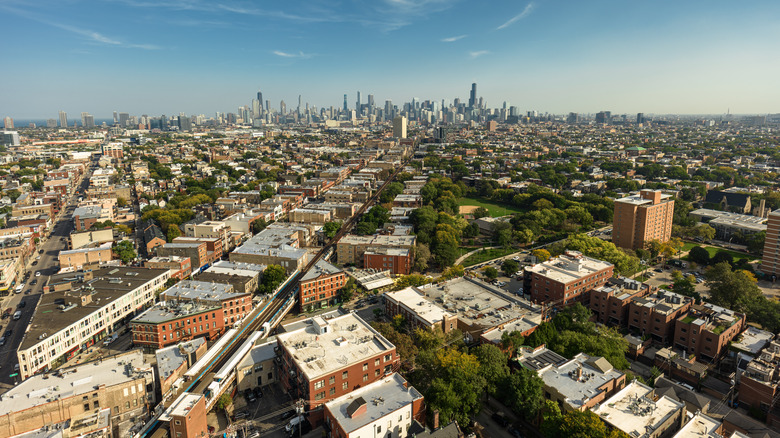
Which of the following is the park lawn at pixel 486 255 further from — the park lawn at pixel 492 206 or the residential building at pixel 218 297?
the residential building at pixel 218 297

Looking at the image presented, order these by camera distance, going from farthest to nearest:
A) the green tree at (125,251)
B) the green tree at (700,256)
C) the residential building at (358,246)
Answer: the residential building at (358,246), the green tree at (700,256), the green tree at (125,251)

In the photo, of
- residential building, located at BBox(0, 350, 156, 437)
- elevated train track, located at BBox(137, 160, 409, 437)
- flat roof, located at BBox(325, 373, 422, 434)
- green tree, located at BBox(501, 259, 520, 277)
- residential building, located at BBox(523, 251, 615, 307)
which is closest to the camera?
flat roof, located at BBox(325, 373, 422, 434)

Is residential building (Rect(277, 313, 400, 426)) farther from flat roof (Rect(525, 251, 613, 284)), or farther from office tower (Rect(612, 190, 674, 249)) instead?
office tower (Rect(612, 190, 674, 249))

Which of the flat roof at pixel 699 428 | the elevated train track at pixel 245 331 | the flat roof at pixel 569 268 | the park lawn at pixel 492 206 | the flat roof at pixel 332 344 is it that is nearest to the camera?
the flat roof at pixel 699 428

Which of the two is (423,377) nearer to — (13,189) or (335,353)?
(335,353)

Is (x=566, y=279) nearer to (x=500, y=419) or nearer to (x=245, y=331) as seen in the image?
(x=500, y=419)

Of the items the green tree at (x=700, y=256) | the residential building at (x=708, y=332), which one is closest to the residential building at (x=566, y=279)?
the residential building at (x=708, y=332)

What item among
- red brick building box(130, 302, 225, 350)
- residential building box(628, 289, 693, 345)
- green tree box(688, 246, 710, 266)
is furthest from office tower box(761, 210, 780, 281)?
red brick building box(130, 302, 225, 350)

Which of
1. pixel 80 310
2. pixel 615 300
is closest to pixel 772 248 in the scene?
pixel 615 300
